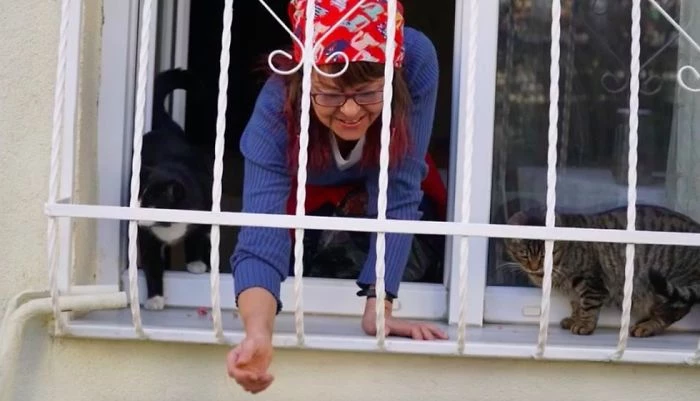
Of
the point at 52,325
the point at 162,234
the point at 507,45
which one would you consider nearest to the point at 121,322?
the point at 52,325

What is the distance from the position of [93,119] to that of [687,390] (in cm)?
150

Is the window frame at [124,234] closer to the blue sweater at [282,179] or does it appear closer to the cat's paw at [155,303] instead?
the cat's paw at [155,303]

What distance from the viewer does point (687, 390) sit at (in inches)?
101

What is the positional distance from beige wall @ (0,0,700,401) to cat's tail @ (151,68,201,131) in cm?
60

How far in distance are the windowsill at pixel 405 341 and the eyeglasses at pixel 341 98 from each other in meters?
0.52

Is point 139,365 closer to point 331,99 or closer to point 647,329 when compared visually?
point 331,99

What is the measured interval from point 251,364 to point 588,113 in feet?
4.28

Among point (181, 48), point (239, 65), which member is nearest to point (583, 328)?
point (181, 48)

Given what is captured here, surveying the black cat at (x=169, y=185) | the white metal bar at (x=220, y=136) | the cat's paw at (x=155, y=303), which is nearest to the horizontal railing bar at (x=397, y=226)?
the white metal bar at (x=220, y=136)

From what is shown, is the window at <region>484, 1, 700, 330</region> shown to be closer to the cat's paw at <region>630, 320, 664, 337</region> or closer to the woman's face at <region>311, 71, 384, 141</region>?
the cat's paw at <region>630, 320, 664, 337</region>

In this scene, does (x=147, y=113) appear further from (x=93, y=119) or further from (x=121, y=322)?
(x=121, y=322)

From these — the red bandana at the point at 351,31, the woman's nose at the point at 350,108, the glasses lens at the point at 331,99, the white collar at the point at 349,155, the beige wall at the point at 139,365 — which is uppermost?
the red bandana at the point at 351,31

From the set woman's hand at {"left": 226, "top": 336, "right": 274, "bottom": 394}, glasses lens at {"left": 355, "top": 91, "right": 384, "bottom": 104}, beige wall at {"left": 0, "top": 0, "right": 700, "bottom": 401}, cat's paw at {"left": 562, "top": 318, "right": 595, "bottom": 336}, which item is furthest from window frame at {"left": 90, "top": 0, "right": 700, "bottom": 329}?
woman's hand at {"left": 226, "top": 336, "right": 274, "bottom": 394}

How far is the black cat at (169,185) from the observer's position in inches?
123
